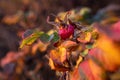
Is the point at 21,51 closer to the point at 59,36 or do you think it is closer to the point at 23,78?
the point at 23,78

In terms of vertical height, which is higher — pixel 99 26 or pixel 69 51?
pixel 99 26

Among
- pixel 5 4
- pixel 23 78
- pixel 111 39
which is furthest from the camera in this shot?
pixel 5 4

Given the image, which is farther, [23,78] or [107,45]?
[23,78]

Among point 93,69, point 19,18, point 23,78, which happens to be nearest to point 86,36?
point 93,69

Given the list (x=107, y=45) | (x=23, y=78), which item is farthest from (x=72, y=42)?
(x=23, y=78)

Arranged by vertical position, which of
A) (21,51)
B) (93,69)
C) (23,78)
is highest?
(93,69)

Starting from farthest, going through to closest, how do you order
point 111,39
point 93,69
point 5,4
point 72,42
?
point 5,4 → point 72,42 → point 93,69 → point 111,39

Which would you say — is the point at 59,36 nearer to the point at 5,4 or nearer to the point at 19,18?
the point at 19,18

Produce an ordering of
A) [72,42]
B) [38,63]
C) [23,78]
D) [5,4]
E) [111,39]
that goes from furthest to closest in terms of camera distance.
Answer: [5,4] → [38,63] → [23,78] → [72,42] → [111,39]

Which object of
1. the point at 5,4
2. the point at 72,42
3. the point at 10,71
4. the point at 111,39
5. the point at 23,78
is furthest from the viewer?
the point at 5,4
